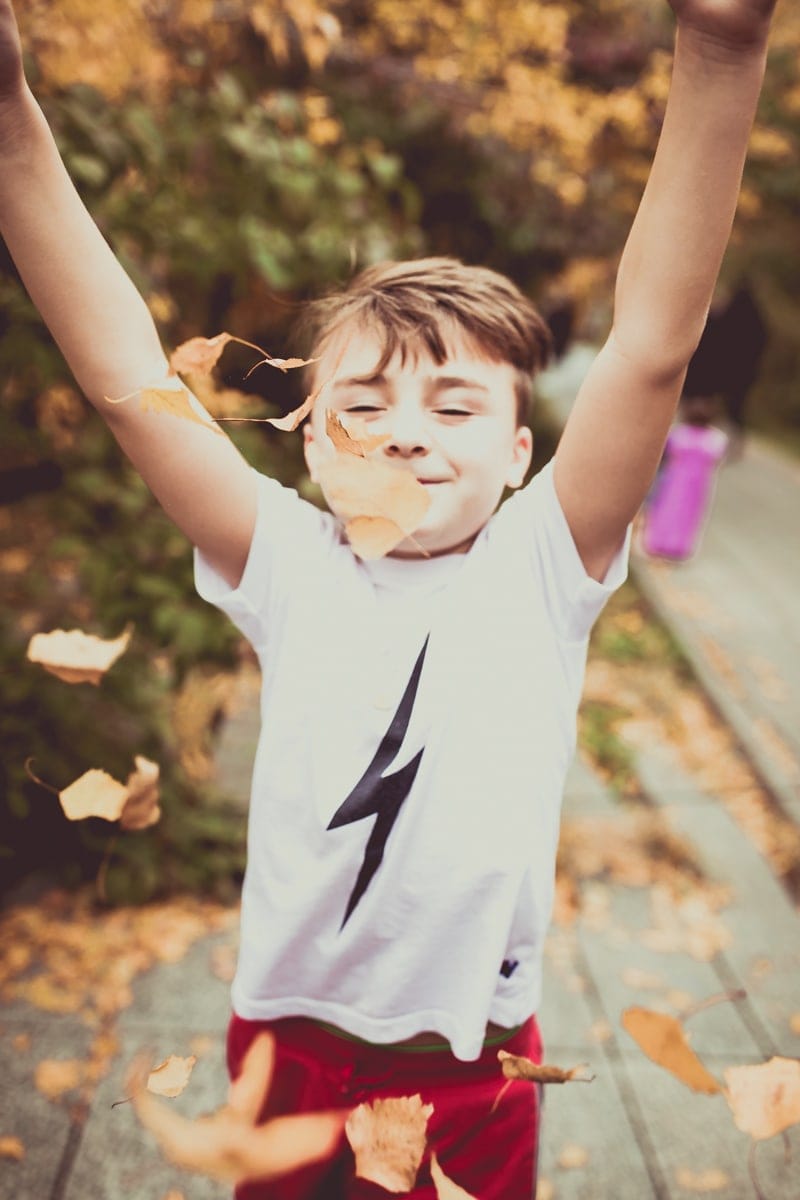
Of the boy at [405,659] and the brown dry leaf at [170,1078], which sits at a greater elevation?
the boy at [405,659]

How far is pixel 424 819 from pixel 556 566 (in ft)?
1.21

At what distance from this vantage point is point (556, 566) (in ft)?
4.01

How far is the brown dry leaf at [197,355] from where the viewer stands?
1161 mm

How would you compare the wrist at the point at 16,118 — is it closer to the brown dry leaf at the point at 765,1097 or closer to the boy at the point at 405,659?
the boy at the point at 405,659

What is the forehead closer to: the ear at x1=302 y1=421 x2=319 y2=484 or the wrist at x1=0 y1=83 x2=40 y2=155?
the ear at x1=302 y1=421 x2=319 y2=484

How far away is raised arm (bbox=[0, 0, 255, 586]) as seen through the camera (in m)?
1.07

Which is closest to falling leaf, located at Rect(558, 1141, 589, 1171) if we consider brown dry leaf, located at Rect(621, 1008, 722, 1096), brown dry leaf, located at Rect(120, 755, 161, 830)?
brown dry leaf, located at Rect(621, 1008, 722, 1096)

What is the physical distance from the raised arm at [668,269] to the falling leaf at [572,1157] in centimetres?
189

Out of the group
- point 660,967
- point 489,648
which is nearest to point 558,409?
point 660,967

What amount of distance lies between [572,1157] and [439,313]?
2144mm

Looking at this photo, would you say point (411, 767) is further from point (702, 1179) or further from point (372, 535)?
point (702, 1179)

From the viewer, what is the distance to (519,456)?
1343mm

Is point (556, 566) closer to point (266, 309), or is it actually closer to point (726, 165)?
point (726, 165)

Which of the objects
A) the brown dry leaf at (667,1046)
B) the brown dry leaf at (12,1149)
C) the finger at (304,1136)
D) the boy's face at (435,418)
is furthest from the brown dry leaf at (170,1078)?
the brown dry leaf at (12,1149)
